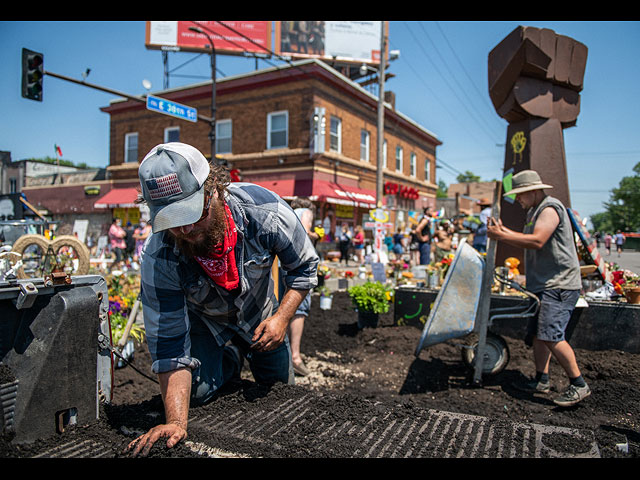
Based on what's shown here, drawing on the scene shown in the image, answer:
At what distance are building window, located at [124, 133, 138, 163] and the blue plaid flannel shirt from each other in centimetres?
2272

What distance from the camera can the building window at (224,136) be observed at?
19.8 m

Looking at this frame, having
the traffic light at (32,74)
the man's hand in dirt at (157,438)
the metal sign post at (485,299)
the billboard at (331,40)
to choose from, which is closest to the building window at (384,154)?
the billboard at (331,40)

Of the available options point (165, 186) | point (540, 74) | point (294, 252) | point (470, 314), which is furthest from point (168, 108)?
point (165, 186)

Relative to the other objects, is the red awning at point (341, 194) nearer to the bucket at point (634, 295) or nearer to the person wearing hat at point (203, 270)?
the bucket at point (634, 295)

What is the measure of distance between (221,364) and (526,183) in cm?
304

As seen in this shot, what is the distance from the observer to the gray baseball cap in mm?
1706

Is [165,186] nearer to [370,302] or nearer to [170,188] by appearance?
[170,188]

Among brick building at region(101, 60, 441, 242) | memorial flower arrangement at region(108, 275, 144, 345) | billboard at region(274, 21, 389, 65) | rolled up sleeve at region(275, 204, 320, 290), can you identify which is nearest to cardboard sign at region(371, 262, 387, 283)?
memorial flower arrangement at region(108, 275, 144, 345)

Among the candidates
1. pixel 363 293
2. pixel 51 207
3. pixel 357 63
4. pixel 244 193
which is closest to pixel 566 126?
pixel 363 293

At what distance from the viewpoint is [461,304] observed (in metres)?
3.85

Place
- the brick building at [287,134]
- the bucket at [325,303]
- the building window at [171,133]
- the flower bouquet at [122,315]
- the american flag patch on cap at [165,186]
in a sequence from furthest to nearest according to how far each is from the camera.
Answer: the building window at [171,133] < the brick building at [287,134] < the bucket at [325,303] < the flower bouquet at [122,315] < the american flag patch on cap at [165,186]

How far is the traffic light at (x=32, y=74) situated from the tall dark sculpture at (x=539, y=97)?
9884mm

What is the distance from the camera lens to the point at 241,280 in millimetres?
2199

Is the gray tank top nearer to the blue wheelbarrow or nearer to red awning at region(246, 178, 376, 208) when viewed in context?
the blue wheelbarrow
